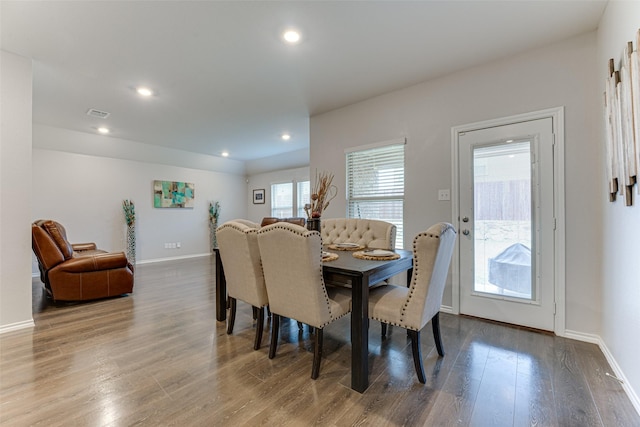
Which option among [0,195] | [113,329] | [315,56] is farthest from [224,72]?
[113,329]

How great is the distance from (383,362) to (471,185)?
1.96 m

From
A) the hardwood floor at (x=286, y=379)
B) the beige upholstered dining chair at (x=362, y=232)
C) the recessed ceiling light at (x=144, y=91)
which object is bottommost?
the hardwood floor at (x=286, y=379)

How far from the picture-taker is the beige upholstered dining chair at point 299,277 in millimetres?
1764

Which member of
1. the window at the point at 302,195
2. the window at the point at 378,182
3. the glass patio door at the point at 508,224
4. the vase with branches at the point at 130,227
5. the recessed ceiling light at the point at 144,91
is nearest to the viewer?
the glass patio door at the point at 508,224

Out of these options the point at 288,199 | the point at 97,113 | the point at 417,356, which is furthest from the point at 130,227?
the point at 417,356

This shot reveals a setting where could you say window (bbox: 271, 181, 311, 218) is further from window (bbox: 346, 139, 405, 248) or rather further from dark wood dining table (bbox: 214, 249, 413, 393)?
dark wood dining table (bbox: 214, 249, 413, 393)

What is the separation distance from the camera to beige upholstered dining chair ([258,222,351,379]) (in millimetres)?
1764

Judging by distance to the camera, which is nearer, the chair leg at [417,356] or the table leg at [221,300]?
the chair leg at [417,356]

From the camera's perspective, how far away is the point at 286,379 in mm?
1844

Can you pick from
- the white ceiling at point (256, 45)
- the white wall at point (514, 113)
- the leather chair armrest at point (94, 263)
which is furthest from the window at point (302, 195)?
the leather chair armrest at point (94, 263)

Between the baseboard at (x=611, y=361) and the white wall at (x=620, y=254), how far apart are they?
21mm

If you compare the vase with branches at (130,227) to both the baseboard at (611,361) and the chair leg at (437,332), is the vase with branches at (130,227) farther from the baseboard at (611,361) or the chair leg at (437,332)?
the baseboard at (611,361)

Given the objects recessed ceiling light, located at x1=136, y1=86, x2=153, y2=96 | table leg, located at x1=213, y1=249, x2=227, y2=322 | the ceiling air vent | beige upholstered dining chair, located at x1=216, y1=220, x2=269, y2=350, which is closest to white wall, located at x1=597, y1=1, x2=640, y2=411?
beige upholstered dining chair, located at x1=216, y1=220, x2=269, y2=350

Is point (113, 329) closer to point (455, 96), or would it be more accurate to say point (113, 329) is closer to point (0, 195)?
point (0, 195)
